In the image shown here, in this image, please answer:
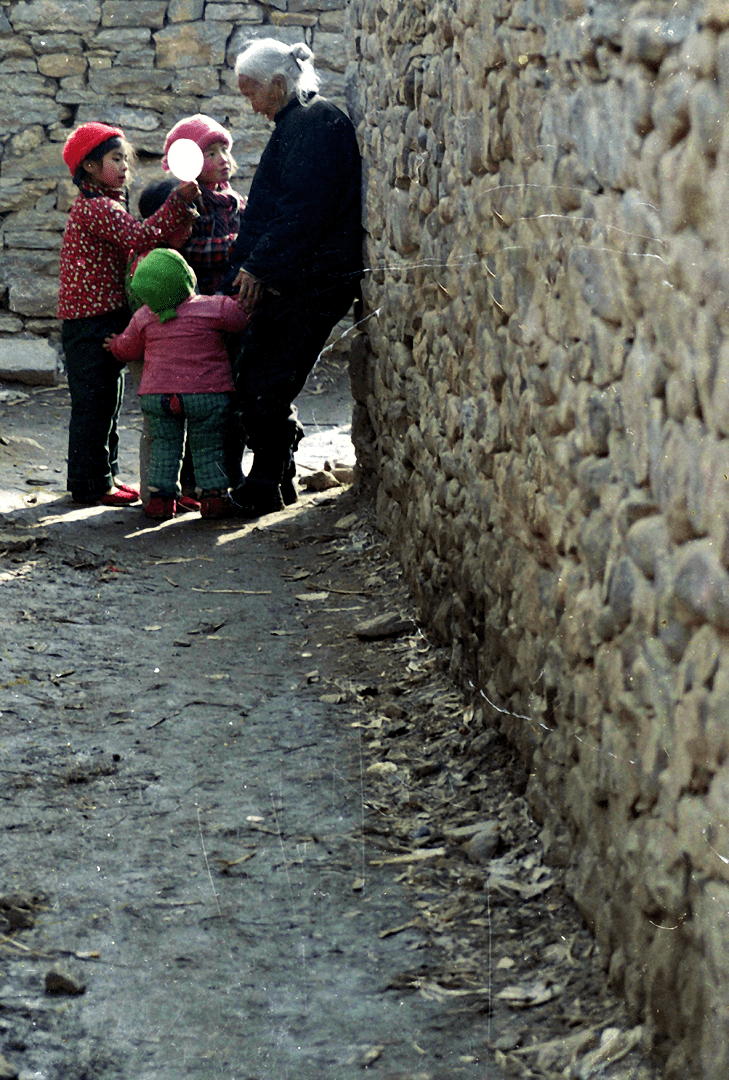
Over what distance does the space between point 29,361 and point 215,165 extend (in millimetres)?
3285

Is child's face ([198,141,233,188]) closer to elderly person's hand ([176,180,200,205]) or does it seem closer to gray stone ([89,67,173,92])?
elderly person's hand ([176,180,200,205])

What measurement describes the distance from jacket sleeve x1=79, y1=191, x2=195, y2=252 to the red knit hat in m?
0.19

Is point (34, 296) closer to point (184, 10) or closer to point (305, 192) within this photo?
point (184, 10)

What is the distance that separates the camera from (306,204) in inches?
179

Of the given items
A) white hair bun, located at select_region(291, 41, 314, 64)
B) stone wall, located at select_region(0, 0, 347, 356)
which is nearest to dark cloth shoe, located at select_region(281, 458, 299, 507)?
white hair bun, located at select_region(291, 41, 314, 64)

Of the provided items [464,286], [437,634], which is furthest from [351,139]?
[437,634]

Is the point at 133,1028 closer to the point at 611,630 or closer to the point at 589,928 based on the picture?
the point at 589,928

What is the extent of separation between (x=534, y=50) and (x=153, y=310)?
9.00 feet

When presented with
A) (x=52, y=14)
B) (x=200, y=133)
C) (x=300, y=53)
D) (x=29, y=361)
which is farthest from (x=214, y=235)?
(x=52, y=14)

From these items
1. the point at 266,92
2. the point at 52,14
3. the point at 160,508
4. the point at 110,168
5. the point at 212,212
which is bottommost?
the point at 160,508

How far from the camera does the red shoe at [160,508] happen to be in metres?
4.97

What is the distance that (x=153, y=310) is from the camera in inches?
186

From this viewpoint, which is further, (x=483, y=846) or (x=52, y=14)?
(x=52, y=14)

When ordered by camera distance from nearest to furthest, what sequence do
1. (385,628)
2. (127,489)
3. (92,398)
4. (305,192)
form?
(385,628)
(305,192)
(92,398)
(127,489)
